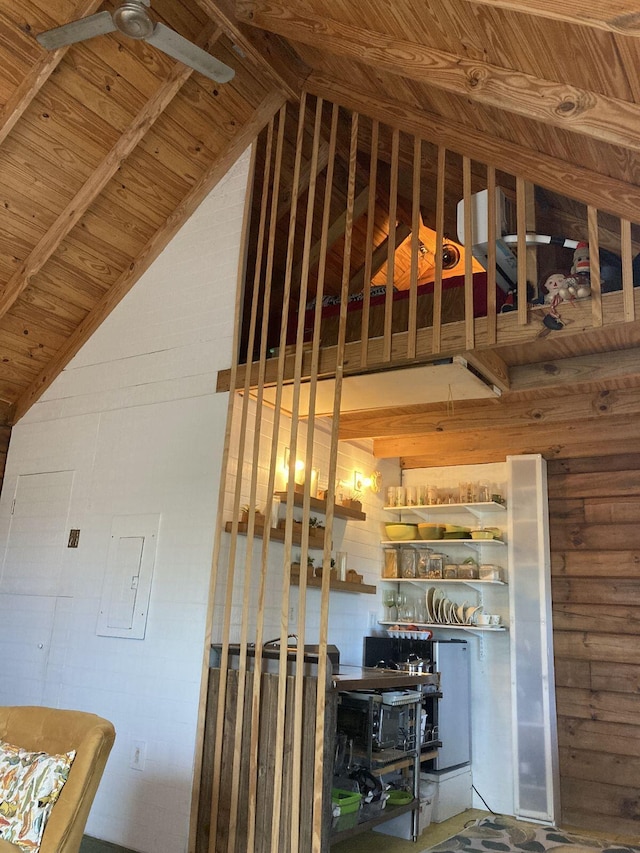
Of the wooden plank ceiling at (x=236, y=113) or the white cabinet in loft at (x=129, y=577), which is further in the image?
the white cabinet in loft at (x=129, y=577)

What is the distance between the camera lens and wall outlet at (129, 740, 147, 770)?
12.0 feet

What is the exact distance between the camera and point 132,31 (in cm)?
265

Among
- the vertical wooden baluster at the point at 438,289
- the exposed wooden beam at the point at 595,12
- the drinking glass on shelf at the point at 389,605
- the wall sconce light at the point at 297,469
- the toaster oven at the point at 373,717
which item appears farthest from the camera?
the drinking glass on shelf at the point at 389,605

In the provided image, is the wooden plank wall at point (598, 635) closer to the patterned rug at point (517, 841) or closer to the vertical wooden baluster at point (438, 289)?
the patterned rug at point (517, 841)

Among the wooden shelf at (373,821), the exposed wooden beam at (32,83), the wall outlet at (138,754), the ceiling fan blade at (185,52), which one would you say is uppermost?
the exposed wooden beam at (32,83)

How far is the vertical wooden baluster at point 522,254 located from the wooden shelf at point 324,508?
1.57 meters

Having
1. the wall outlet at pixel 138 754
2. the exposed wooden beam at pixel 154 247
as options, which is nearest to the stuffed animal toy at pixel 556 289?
the exposed wooden beam at pixel 154 247

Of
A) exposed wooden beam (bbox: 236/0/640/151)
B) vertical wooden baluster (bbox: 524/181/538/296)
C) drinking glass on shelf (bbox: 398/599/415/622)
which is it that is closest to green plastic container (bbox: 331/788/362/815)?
drinking glass on shelf (bbox: 398/599/415/622)

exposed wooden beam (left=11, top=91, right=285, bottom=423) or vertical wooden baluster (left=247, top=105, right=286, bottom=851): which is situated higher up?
exposed wooden beam (left=11, top=91, right=285, bottom=423)

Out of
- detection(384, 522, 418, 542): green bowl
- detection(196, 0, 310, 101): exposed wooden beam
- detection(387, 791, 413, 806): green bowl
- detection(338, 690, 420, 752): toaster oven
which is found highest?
detection(196, 0, 310, 101): exposed wooden beam

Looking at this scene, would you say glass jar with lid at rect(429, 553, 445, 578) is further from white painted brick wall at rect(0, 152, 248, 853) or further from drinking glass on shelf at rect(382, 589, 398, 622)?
white painted brick wall at rect(0, 152, 248, 853)

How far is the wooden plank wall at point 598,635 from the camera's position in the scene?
175 inches

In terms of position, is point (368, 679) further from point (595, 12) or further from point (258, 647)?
point (595, 12)

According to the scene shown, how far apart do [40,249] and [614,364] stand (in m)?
3.62
